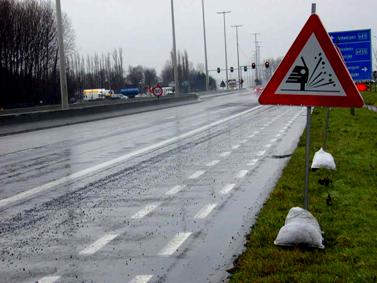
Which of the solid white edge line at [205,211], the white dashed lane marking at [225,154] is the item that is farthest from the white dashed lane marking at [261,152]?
the solid white edge line at [205,211]

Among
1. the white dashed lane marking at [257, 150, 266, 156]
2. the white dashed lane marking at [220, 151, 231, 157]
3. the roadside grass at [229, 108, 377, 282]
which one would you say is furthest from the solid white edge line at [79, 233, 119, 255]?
the white dashed lane marking at [257, 150, 266, 156]

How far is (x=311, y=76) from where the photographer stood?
6.35 metres

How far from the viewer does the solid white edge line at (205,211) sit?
7898 mm

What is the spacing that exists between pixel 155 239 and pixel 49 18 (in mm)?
81386

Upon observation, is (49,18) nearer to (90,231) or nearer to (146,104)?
(146,104)

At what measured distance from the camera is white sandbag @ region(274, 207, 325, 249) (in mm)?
5988

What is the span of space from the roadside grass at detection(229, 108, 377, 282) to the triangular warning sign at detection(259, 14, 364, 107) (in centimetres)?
140

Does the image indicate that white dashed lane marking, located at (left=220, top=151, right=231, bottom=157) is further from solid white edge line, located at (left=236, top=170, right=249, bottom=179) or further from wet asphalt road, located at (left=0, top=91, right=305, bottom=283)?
solid white edge line, located at (left=236, top=170, right=249, bottom=179)

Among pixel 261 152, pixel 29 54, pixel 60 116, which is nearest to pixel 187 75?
pixel 29 54

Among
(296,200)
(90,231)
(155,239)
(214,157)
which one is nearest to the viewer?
(155,239)

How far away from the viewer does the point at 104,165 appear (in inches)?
523

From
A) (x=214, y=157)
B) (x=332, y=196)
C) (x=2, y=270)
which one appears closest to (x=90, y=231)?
(x=2, y=270)

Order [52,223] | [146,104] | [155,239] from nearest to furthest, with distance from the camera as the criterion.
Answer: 1. [155,239]
2. [52,223]
3. [146,104]

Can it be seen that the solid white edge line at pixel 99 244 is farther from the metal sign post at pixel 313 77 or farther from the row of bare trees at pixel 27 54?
the row of bare trees at pixel 27 54
